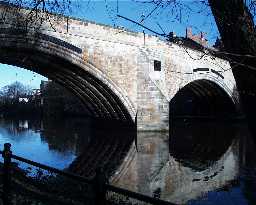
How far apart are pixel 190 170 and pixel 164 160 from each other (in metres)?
1.79

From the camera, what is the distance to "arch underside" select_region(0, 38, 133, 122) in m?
16.1

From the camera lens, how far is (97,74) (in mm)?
17891

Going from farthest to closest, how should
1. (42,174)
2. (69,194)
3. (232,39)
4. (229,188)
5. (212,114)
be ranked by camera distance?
(212,114)
(42,174)
(229,188)
(69,194)
(232,39)

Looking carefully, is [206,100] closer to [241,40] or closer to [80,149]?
[80,149]

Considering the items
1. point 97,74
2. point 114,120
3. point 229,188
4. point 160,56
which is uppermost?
point 160,56

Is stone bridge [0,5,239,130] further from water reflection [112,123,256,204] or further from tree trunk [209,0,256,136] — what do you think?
tree trunk [209,0,256,136]

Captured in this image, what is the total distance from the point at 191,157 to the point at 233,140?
545cm

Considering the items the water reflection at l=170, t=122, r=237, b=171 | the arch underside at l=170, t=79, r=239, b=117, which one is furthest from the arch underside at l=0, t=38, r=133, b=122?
the arch underside at l=170, t=79, r=239, b=117

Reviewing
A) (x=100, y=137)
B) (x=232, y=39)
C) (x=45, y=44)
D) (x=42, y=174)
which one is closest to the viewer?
(x=232, y=39)

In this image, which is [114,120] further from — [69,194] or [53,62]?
[69,194]

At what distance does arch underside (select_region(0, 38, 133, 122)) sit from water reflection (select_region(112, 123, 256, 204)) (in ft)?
Result: 9.65

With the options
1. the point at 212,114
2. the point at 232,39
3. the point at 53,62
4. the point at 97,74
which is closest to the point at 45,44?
the point at 53,62

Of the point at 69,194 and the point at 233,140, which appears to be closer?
the point at 69,194

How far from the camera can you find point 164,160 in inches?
499
